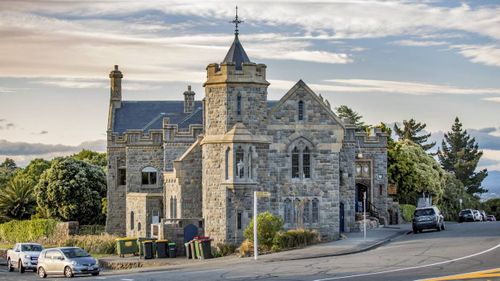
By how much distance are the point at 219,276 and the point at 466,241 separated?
556 inches

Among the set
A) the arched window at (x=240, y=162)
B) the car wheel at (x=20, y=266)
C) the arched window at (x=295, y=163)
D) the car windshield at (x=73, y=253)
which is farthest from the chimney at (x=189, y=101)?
the car windshield at (x=73, y=253)

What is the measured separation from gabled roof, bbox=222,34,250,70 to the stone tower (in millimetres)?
482

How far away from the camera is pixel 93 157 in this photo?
326ft

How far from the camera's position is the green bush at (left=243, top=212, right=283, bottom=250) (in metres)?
44.5

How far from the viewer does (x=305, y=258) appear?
40031mm

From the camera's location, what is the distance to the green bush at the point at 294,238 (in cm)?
4447

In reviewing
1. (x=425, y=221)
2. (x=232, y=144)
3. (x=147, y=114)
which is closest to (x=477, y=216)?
(x=425, y=221)

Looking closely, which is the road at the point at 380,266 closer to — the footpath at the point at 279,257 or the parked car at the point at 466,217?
the footpath at the point at 279,257

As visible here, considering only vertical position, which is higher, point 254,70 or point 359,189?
point 254,70

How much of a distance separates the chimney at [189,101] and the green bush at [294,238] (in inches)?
903

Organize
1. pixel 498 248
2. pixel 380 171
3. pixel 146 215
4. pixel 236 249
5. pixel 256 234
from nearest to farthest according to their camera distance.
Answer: pixel 498 248, pixel 256 234, pixel 236 249, pixel 146 215, pixel 380 171

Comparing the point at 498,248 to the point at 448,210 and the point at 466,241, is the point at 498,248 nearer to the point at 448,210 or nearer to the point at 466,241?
the point at 466,241

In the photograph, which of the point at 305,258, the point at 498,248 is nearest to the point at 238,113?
the point at 305,258

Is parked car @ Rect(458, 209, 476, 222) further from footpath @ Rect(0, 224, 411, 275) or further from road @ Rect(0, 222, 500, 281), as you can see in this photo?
road @ Rect(0, 222, 500, 281)
